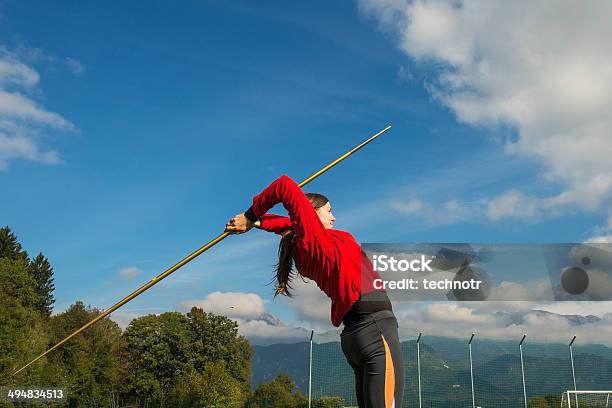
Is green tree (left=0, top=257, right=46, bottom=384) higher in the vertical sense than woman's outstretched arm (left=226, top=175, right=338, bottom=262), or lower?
higher

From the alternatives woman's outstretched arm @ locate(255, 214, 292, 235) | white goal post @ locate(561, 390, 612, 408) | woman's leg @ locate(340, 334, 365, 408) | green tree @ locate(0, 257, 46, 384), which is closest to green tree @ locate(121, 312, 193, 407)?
green tree @ locate(0, 257, 46, 384)

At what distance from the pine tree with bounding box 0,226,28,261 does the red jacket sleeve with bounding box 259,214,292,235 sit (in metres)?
48.5

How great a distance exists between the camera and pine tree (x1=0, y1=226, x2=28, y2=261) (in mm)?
47062

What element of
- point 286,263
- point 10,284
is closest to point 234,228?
point 286,263

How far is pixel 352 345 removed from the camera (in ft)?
9.43

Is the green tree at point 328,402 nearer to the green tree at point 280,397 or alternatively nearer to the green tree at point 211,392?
the green tree at point 280,397

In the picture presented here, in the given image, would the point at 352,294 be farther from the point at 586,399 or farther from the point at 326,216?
the point at 586,399

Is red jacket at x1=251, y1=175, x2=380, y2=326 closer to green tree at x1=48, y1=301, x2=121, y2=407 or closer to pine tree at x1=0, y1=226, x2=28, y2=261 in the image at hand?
green tree at x1=48, y1=301, x2=121, y2=407

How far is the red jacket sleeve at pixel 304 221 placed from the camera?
279cm

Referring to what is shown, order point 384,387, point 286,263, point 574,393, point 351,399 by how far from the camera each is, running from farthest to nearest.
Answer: point 574,393 → point 351,399 → point 286,263 → point 384,387

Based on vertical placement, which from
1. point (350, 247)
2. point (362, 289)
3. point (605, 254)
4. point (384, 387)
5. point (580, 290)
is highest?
point (605, 254)

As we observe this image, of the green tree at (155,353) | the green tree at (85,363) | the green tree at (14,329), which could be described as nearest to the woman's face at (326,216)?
the green tree at (14,329)

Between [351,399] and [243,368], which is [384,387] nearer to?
[351,399]

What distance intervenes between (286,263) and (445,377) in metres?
14.4
